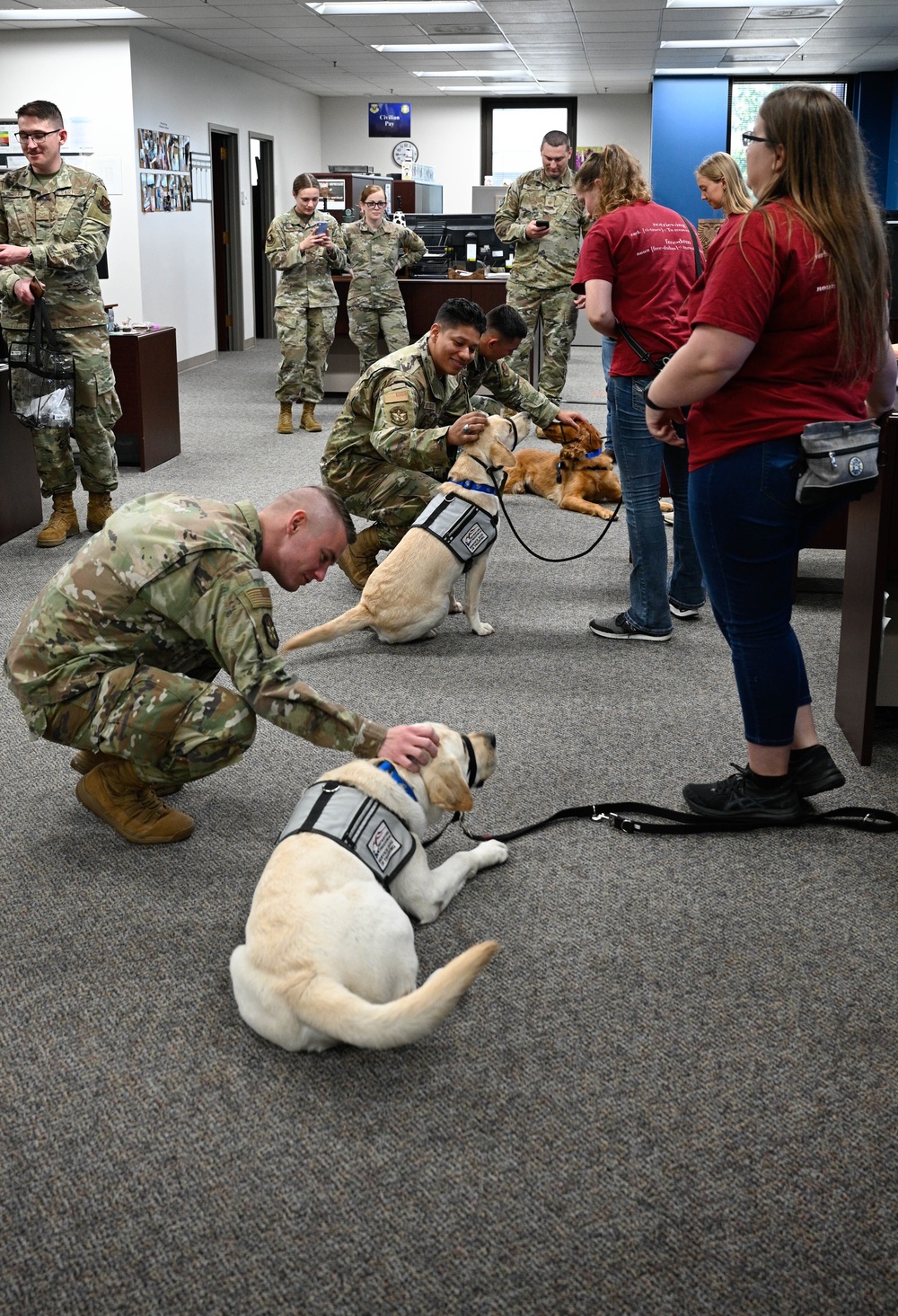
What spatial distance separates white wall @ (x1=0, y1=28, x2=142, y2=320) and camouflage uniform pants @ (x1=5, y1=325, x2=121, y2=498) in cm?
536

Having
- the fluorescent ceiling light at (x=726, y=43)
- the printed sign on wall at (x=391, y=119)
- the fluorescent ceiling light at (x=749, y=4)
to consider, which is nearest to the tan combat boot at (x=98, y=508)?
the fluorescent ceiling light at (x=749, y=4)

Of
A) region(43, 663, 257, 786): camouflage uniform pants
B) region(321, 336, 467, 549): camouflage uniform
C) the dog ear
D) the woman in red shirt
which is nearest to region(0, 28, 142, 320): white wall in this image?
region(321, 336, 467, 549): camouflage uniform

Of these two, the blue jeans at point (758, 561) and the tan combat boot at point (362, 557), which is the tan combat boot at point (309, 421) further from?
the blue jeans at point (758, 561)

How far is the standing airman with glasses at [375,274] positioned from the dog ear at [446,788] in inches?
277

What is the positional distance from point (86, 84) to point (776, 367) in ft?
30.7

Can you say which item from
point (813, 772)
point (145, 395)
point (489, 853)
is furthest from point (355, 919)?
point (145, 395)

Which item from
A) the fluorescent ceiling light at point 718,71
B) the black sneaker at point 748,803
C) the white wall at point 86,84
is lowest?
the black sneaker at point 748,803

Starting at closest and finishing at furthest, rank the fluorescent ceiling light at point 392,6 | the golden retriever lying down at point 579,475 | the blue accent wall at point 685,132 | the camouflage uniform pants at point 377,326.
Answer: the golden retriever lying down at point 579,475 → the camouflage uniform pants at point 377,326 → the fluorescent ceiling light at point 392,6 → the blue accent wall at point 685,132

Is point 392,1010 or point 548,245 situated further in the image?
point 548,245

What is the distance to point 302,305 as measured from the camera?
26.2 feet

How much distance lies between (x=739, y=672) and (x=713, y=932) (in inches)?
22.0

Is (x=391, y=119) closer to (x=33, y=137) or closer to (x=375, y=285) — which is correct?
(x=375, y=285)

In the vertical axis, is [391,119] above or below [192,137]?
above

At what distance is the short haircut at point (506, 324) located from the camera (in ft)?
12.7
